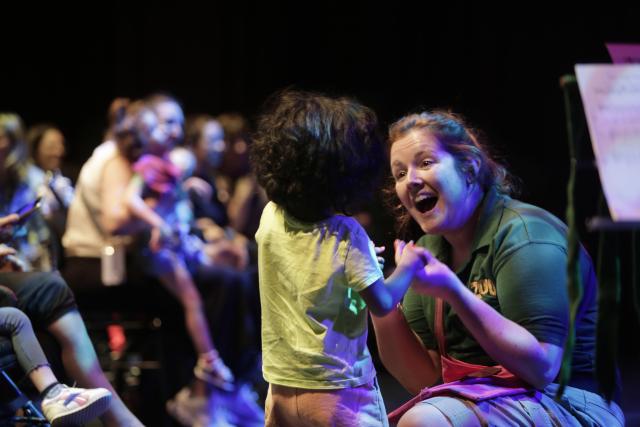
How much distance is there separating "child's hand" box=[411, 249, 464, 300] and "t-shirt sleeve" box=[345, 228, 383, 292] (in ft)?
0.31

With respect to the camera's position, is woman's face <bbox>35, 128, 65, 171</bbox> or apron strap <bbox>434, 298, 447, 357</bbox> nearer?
apron strap <bbox>434, 298, 447, 357</bbox>

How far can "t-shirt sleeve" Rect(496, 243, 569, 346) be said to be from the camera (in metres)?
1.88

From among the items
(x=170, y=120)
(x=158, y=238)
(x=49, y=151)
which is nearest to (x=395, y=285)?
(x=158, y=238)

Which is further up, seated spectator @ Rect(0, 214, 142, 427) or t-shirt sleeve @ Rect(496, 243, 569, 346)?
t-shirt sleeve @ Rect(496, 243, 569, 346)

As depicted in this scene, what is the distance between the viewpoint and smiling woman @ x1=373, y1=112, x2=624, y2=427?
1869 mm

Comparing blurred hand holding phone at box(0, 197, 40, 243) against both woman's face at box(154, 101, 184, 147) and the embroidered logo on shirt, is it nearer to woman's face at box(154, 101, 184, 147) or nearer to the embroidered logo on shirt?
the embroidered logo on shirt

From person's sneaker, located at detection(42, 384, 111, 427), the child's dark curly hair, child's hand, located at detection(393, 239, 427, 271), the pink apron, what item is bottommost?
person's sneaker, located at detection(42, 384, 111, 427)

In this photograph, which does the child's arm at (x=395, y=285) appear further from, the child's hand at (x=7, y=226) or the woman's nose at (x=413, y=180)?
the child's hand at (x=7, y=226)

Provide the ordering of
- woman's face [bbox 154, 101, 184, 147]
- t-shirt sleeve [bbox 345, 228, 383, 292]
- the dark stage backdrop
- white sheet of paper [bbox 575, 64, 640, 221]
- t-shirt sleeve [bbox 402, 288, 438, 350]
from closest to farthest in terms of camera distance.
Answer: white sheet of paper [bbox 575, 64, 640, 221] < t-shirt sleeve [bbox 345, 228, 383, 292] < t-shirt sleeve [bbox 402, 288, 438, 350] < woman's face [bbox 154, 101, 184, 147] < the dark stage backdrop

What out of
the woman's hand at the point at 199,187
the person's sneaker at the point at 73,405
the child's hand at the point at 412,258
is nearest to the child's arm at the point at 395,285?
the child's hand at the point at 412,258

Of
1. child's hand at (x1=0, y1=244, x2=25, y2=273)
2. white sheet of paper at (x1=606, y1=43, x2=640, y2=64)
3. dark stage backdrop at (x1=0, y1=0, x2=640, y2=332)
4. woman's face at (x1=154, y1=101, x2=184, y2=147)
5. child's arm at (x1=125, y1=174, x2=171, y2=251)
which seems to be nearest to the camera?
white sheet of paper at (x1=606, y1=43, x2=640, y2=64)

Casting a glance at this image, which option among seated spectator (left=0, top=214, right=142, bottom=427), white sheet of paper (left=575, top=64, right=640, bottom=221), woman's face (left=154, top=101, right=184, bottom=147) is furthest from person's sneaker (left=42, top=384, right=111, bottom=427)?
woman's face (left=154, top=101, right=184, bottom=147)

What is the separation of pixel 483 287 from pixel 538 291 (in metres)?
0.18

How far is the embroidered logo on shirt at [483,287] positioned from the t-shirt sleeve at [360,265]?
1.04 ft
